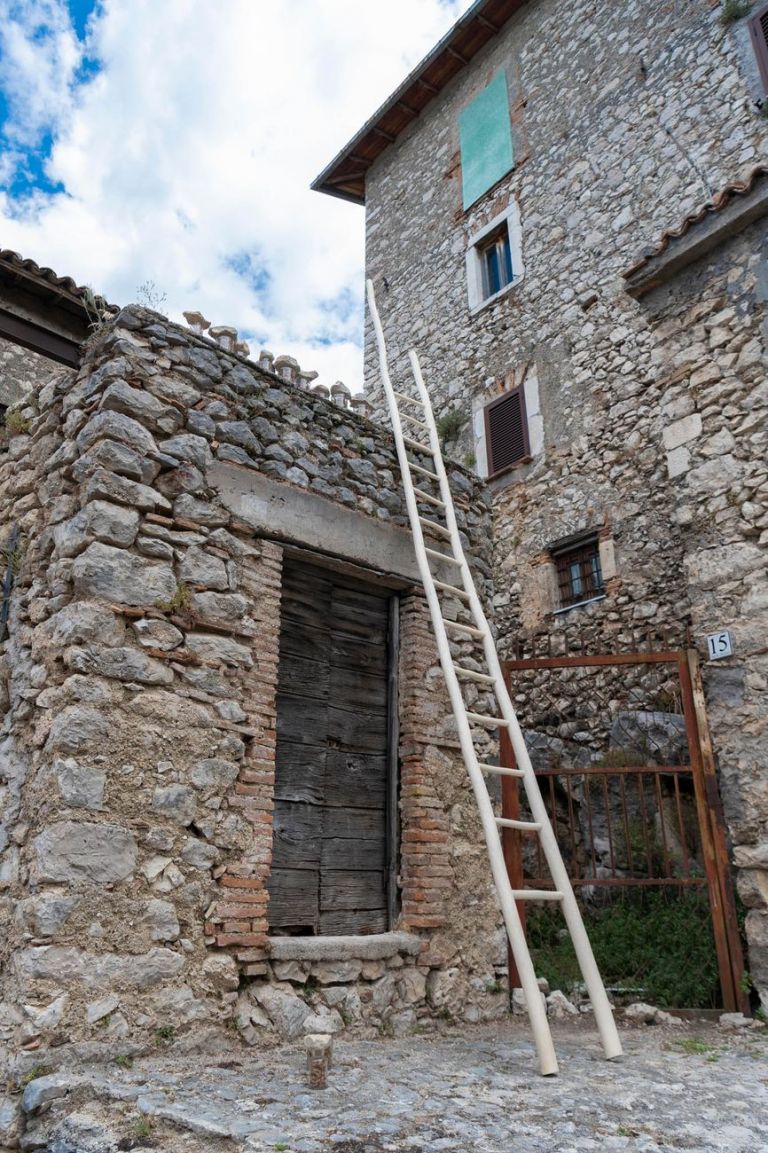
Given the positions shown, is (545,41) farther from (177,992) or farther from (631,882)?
(177,992)

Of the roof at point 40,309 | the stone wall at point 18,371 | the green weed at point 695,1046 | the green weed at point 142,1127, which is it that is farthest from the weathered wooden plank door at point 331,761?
the stone wall at point 18,371

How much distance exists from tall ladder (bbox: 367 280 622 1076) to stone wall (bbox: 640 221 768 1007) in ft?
3.81

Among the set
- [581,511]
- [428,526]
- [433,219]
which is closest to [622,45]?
[433,219]

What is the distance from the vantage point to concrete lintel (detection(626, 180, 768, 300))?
16.9 feet

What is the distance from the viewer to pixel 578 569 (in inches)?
362

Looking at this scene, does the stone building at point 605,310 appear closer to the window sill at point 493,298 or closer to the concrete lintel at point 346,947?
the window sill at point 493,298

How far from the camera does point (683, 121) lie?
9.02 meters

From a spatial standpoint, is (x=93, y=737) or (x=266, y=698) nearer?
(x=93, y=737)

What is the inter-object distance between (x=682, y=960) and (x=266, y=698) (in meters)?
3.18

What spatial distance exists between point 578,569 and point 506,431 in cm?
214

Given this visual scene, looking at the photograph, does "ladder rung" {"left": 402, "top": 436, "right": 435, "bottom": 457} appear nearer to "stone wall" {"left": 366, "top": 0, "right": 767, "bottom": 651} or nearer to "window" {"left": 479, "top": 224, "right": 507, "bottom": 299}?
"stone wall" {"left": 366, "top": 0, "right": 767, "bottom": 651}

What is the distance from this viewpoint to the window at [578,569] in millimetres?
8945

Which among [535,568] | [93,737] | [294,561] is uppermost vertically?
[535,568]

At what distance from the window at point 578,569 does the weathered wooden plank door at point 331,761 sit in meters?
4.70
